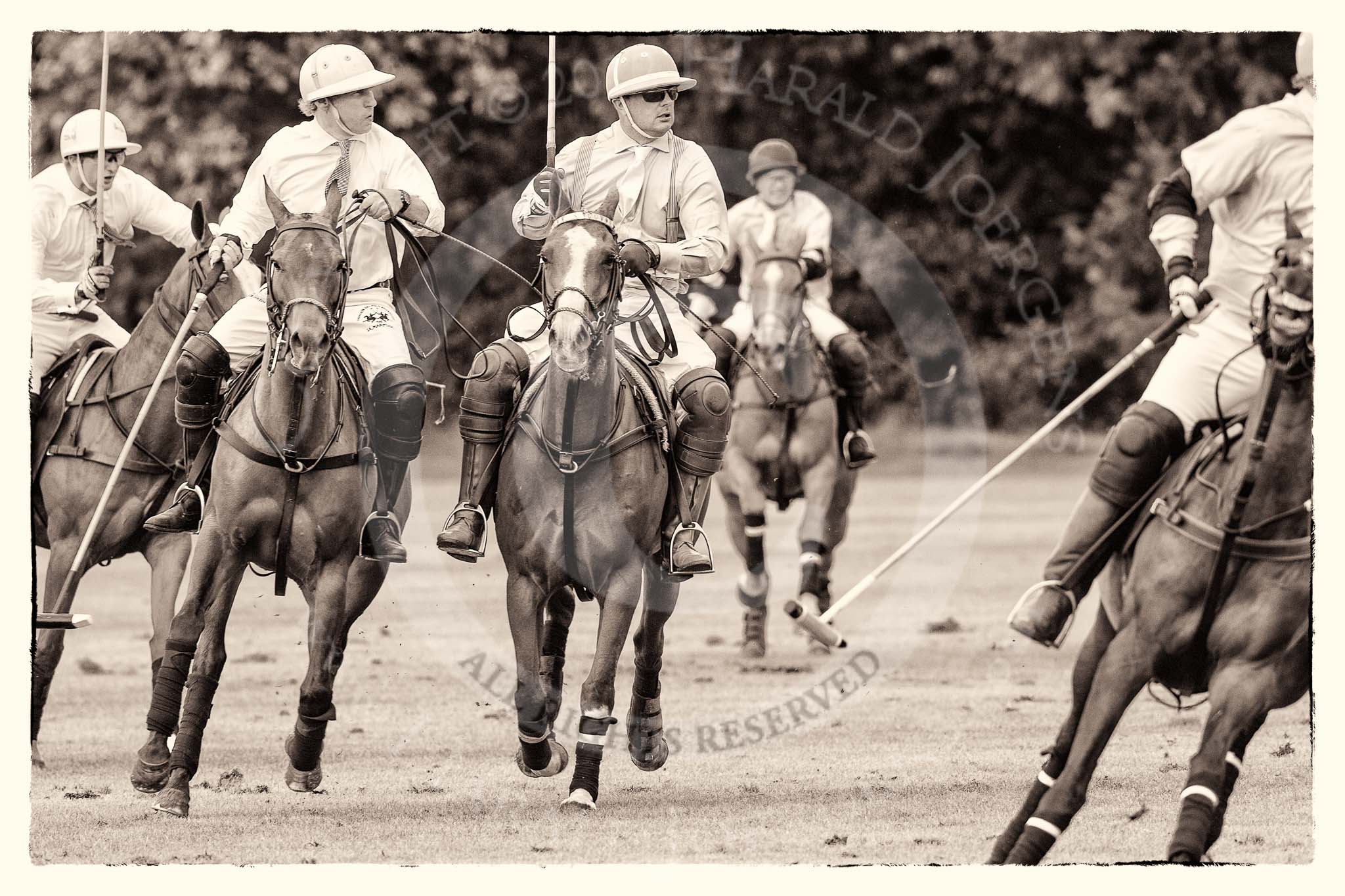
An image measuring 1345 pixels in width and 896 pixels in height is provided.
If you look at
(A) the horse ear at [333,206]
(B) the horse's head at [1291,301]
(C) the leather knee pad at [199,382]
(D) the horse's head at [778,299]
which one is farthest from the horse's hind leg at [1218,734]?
(D) the horse's head at [778,299]

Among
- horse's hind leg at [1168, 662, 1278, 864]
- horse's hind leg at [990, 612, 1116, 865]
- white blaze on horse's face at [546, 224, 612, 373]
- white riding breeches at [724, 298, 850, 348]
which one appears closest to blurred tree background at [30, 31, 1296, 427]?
white riding breeches at [724, 298, 850, 348]

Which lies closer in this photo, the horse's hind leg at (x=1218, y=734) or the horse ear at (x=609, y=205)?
the horse's hind leg at (x=1218, y=734)

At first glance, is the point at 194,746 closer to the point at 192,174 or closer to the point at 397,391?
the point at 397,391

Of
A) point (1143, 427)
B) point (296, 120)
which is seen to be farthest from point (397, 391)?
point (296, 120)

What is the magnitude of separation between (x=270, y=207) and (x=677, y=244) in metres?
1.81

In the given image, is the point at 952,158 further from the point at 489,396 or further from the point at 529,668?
the point at 529,668

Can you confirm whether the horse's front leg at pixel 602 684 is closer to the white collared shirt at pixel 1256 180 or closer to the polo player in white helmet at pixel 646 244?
the polo player in white helmet at pixel 646 244

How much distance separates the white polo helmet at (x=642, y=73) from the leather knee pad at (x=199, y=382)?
223 centimetres

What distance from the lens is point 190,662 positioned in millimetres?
9812

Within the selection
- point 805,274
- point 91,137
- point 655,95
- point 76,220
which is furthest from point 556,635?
point 805,274

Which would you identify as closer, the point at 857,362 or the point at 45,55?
the point at 857,362

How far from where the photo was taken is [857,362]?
15.4m

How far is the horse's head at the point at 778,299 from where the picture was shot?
1496 cm

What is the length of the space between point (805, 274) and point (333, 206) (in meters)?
6.20
